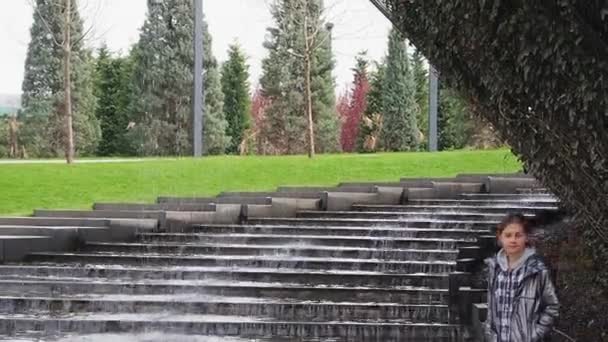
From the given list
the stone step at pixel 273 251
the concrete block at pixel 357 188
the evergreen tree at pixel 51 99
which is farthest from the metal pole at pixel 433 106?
the evergreen tree at pixel 51 99

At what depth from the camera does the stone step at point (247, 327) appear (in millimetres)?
7617

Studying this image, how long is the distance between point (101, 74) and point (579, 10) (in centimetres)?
3652

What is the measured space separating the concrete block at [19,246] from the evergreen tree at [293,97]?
82.5ft

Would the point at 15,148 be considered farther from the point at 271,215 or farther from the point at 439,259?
the point at 439,259

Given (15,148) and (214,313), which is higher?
(15,148)

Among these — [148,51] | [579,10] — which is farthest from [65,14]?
[579,10]

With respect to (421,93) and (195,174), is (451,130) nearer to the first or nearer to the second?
(421,93)

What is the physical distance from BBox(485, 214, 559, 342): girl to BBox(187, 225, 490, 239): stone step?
779cm

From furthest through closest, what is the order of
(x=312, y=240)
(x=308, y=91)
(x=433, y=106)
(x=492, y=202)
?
1. (x=308, y=91)
2. (x=433, y=106)
3. (x=492, y=202)
4. (x=312, y=240)

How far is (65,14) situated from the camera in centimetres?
2316

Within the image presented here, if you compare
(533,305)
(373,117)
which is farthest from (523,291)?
(373,117)

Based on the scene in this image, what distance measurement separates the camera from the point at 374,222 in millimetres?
13172

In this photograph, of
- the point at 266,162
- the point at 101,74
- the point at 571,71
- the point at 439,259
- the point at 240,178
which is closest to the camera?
the point at 571,71

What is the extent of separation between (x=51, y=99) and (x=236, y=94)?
27.3 feet
